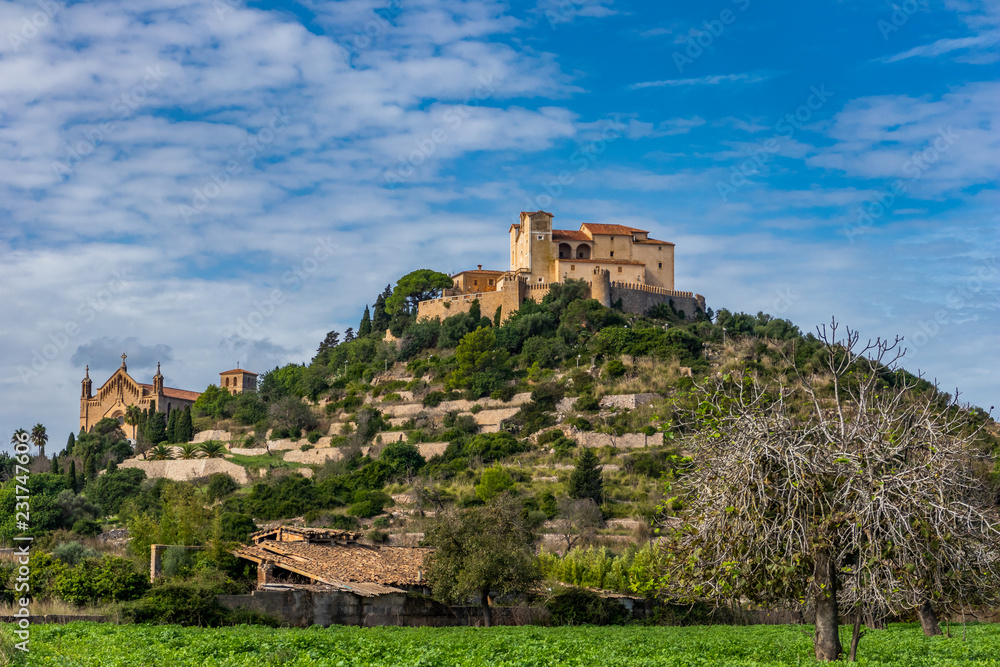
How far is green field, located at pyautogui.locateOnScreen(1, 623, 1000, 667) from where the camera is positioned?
1517cm

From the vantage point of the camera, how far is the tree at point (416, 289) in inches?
3563

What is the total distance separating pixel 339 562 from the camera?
34000 mm

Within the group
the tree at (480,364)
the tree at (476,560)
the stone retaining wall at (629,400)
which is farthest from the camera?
the tree at (480,364)

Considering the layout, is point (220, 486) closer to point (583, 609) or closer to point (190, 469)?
point (190, 469)

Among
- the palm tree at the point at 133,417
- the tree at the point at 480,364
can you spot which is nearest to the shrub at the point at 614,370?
the tree at the point at 480,364

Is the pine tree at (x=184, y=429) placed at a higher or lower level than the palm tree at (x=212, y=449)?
higher

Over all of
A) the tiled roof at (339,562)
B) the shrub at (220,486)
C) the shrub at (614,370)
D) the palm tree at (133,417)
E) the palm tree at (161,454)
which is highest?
the shrub at (614,370)

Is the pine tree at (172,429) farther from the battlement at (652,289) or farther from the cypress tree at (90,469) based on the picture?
the battlement at (652,289)

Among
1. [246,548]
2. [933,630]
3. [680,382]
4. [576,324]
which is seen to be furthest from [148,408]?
[933,630]

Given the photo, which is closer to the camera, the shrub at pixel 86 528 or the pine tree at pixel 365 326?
the shrub at pixel 86 528

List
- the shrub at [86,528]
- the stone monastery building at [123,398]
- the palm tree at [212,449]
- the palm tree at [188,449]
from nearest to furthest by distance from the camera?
the shrub at [86,528] → the palm tree at [188,449] → the palm tree at [212,449] → the stone monastery building at [123,398]

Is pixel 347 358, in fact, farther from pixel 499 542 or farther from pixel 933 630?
pixel 933 630

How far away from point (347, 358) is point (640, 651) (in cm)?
7377

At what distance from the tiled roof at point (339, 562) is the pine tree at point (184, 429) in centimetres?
4525
